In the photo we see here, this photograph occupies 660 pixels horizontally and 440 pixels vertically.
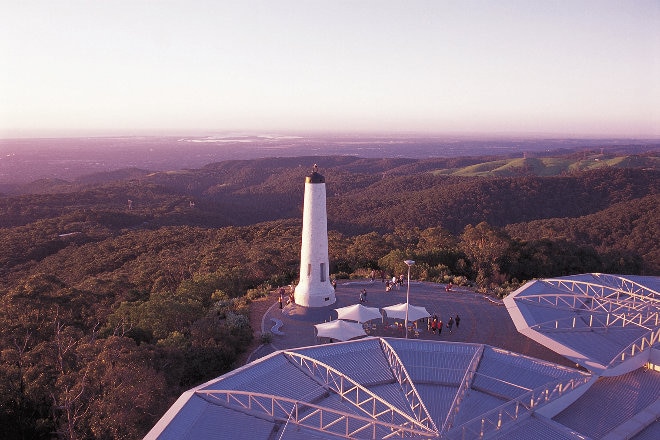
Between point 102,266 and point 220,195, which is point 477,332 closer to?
point 102,266

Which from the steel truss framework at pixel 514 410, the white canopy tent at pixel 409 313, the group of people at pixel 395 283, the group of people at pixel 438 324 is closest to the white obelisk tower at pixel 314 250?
the group of people at pixel 395 283

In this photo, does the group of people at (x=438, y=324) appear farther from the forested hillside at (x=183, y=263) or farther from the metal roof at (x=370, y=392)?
the metal roof at (x=370, y=392)

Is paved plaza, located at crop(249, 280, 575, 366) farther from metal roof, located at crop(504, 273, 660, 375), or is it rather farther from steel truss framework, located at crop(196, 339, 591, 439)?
steel truss framework, located at crop(196, 339, 591, 439)

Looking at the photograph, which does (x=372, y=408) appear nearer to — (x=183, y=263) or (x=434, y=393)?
(x=434, y=393)

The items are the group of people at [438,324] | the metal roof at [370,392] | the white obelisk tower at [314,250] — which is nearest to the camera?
the metal roof at [370,392]

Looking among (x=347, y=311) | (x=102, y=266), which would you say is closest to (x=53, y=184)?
(x=102, y=266)
